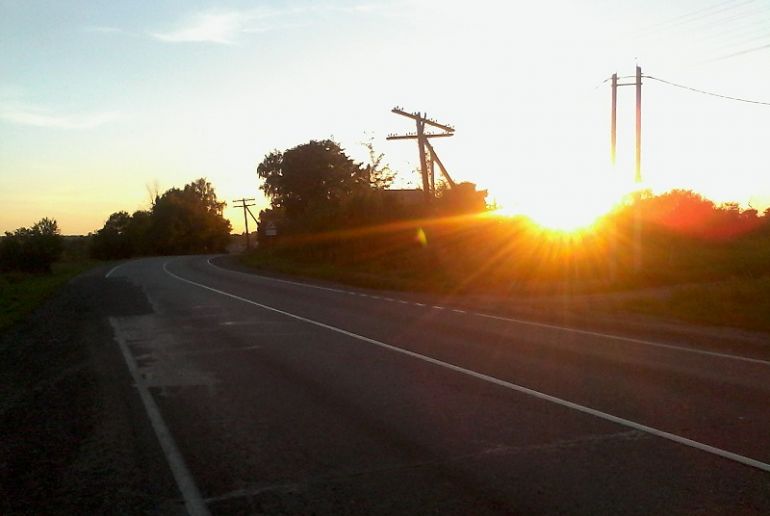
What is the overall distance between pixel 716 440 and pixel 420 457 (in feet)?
8.77

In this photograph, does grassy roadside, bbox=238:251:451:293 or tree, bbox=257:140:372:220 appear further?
tree, bbox=257:140:372:220

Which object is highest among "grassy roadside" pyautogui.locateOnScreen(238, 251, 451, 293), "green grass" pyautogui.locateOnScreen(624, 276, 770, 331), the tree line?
the tree line

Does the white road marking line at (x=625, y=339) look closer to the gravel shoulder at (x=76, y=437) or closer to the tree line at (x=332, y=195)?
the gravel shoulder at (x=76, y=437)

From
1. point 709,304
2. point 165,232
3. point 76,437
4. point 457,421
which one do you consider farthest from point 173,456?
point 165,232

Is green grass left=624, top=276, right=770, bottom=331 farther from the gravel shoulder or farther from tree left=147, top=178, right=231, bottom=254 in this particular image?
tree left=147, top=178, right=231, bottom=254

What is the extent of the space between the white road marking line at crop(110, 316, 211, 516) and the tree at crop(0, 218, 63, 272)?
6593 centimetres

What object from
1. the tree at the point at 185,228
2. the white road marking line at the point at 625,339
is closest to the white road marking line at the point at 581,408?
the white road marking line at the point at 625,339

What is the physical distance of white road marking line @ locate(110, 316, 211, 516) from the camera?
638 cm

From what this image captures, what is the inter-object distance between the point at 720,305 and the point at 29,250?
223 feet

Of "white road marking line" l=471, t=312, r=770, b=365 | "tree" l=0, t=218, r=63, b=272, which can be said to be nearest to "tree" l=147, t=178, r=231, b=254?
"tree" l=0, t=218, r=63, b=272

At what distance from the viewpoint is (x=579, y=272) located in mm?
31875

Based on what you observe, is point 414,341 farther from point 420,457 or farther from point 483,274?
point 483,274

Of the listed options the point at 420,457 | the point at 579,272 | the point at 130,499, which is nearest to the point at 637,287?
the point at 579,272

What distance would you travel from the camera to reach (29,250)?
75.2m
